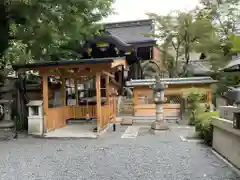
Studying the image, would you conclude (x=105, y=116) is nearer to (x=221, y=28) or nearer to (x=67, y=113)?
(x=67, y=113)

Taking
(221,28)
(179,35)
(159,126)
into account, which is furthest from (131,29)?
(159,126)

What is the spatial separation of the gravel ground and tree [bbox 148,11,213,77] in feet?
28.1

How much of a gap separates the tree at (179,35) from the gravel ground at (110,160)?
8577 mm

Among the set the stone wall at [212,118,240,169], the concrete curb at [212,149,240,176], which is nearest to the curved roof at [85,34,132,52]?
the stone wall at [212,118,240,169]

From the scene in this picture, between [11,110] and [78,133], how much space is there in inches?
130

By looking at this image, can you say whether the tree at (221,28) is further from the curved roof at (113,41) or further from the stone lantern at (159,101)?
the stone lantern at (159,101)

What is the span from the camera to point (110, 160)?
5133 millimetres

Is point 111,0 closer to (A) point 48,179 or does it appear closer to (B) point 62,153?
(B) point 62,153

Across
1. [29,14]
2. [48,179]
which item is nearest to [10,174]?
[48,179]

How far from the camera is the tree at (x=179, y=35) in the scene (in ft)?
45.5

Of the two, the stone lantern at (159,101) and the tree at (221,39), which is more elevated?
the tree at (221,39)

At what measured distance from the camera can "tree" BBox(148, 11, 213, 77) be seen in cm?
1388

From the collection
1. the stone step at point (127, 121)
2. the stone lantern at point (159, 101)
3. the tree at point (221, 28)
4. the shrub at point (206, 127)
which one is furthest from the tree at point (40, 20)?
the tree at point (221, 28)

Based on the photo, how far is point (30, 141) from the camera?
24.3 feet
